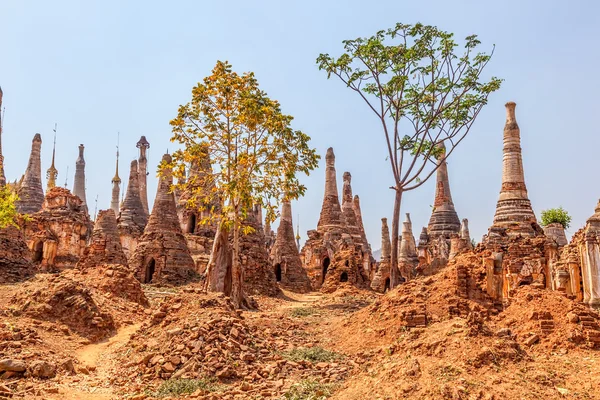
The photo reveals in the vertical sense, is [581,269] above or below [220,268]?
below

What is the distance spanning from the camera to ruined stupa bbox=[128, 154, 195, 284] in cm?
2448

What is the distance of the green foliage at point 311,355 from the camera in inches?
393

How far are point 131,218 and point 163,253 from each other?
10822 mm

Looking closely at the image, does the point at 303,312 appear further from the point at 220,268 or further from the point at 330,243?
the point at 330,243

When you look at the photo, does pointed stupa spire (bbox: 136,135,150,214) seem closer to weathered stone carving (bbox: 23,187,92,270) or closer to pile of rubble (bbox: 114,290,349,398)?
weathered stone carving (bbox: 23,187,92,270)

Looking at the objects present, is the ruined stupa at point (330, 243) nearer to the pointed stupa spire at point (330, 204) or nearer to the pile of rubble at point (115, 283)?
the pointed stupa spire at point (330, 204)

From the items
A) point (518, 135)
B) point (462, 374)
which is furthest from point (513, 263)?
point (462, 374)

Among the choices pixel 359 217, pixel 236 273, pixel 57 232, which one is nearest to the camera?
pixel 236 273

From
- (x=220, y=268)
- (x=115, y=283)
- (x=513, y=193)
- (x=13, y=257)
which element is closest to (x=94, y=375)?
(x=115, y=283)

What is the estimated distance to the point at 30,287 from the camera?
48.8 ft

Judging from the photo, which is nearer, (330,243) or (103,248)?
(103,248)

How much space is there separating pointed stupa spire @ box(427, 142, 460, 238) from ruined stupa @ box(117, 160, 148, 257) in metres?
16.9

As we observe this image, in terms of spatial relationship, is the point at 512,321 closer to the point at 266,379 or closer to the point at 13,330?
the point at 266,379

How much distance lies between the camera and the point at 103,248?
24859mm
